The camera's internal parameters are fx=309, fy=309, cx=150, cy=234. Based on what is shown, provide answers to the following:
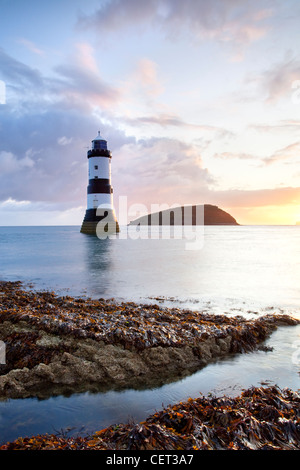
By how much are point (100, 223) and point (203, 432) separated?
50.2m

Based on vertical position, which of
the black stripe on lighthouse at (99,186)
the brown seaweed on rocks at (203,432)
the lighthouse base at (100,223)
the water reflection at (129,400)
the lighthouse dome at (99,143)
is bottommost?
the water reflection at (129,400)

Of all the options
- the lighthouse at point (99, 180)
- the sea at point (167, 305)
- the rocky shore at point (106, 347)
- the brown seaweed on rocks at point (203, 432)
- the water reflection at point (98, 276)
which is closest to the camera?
the brown seaweed on rocks at point (203, 432)

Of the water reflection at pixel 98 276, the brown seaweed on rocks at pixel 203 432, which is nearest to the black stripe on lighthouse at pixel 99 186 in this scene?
the water reflection at pixel 98 276

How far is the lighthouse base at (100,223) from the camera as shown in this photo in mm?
51469

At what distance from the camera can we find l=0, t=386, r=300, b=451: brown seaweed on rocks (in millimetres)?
4031

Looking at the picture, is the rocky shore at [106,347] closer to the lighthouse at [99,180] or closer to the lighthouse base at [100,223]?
the lighthouse at [99,180]

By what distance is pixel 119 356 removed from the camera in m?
6.98

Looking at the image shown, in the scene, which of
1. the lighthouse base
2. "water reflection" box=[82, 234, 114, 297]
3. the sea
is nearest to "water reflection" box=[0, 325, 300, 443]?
the sea

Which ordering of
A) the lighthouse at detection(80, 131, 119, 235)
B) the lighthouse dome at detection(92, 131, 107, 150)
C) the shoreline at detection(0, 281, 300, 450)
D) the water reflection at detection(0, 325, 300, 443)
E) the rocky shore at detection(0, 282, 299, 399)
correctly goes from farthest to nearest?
the lighthouse dome at detection(92, 131, 107, 150) → the lighthouse at detection(80, 131, 119, 235) → the rocky shore at detection(0, 282, 299, 399) → the water reflection at detection(0, 325, 300, 443) → the shoreline at detection(0, 281, 300, 450)

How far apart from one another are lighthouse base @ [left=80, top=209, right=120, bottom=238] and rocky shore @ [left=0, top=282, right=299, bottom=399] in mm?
42138

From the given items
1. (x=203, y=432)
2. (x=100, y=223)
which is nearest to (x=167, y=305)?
(x=203, y=432)

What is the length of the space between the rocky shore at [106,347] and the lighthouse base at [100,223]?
138 feet

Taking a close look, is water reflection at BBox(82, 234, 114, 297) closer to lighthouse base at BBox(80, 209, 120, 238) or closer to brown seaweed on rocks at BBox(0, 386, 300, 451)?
brown seaweed on rocks at BBox(0, 386, 300, 451)
